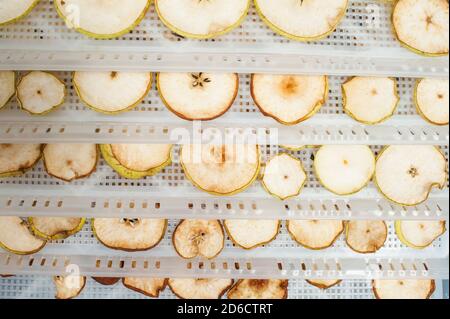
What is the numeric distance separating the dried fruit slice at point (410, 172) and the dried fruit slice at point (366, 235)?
0.18m

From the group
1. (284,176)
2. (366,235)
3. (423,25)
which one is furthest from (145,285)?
(423,25)

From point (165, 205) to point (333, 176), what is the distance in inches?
20.1

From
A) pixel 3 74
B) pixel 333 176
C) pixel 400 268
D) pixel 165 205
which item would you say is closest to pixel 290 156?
pixel 333 176

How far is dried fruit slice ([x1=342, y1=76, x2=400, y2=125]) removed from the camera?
3.71 feet

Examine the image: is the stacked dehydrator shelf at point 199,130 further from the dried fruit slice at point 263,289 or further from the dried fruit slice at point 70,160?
the dried fruit slice at point 263,289

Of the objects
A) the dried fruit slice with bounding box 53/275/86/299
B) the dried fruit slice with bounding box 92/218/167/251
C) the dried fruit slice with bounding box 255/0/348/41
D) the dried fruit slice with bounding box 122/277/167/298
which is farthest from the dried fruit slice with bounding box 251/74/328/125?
the dried fruit slice with bounding box 53/275/86/299

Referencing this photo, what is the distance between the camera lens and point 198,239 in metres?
1.27

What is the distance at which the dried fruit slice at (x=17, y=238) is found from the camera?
1.25m

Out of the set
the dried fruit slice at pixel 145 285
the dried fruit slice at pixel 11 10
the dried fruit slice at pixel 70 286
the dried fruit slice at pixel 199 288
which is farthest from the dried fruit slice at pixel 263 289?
the dried fruit slice at pixel 11 10

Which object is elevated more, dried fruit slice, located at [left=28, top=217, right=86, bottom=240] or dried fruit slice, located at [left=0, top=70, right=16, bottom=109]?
dried fruit slice, located at [left=0, top=70, right=16, bottom=109]

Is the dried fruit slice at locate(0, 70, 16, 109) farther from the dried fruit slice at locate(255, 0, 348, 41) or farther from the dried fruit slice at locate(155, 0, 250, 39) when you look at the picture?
the dried fruit slice at locate(255, 0, 348, 41)

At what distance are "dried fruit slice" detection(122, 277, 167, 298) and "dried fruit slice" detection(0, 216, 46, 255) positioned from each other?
32cm

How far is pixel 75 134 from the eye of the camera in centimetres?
102
